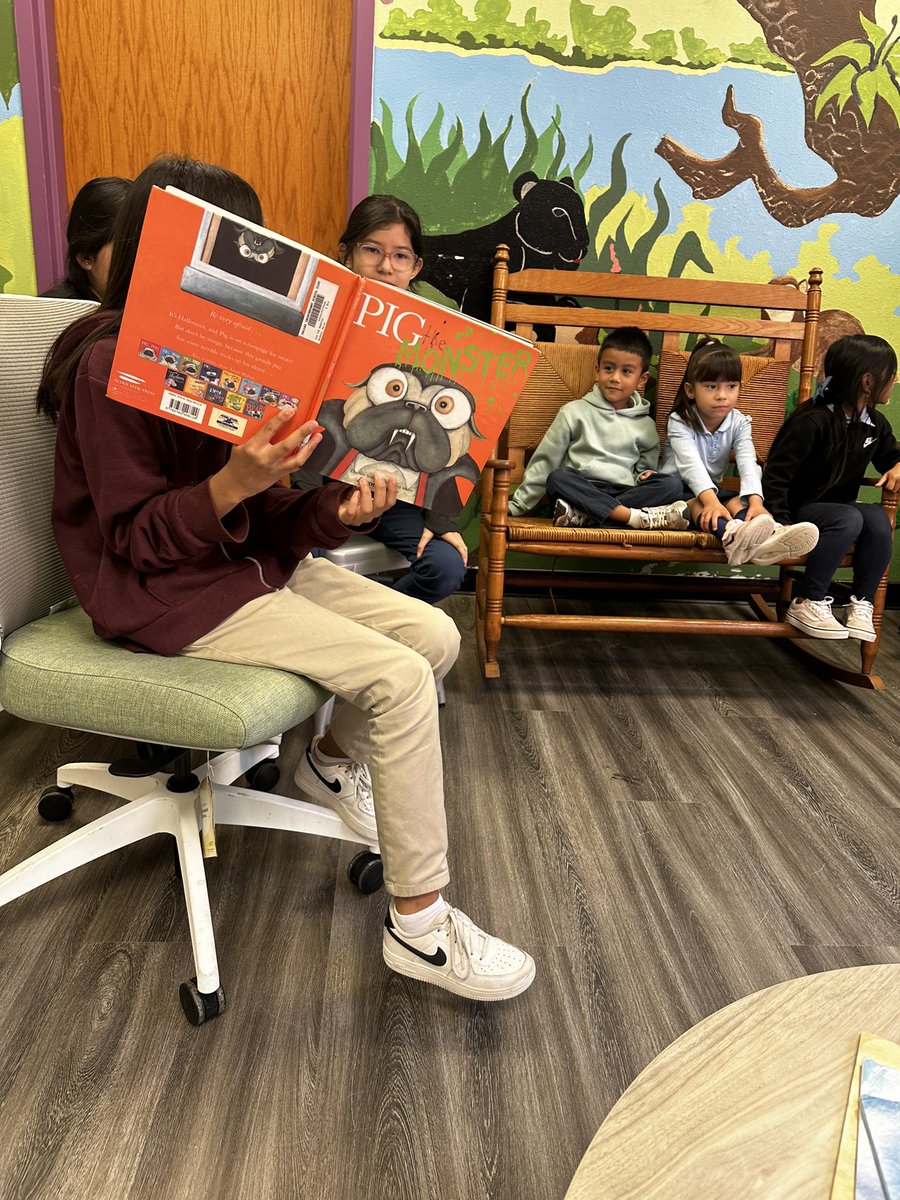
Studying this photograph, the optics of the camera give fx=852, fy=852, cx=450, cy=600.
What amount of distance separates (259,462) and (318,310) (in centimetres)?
19

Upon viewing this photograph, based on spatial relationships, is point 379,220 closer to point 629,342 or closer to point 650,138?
point 629,342

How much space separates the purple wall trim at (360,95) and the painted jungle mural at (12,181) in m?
0.87

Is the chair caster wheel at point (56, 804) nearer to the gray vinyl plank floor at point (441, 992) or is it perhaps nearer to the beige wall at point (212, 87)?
the gray vinyl plank floor at point (441, 992)

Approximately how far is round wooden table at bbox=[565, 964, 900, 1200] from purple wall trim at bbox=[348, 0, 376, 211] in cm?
232

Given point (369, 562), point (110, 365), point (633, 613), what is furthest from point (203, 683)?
point (633, 613)

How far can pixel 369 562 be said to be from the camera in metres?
1.81

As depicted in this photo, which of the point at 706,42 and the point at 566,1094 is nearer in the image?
the point at 566,1094

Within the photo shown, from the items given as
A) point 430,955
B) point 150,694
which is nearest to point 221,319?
point 150,694

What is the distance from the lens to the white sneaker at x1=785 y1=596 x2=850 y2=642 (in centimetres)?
213

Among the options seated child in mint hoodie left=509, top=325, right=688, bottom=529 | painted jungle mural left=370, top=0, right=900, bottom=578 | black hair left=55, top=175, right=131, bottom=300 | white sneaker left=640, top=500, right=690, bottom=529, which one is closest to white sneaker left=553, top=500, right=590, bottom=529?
seated child in mint hoodie left=509, top=325, right=688, bottom=529

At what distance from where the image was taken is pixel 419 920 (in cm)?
108

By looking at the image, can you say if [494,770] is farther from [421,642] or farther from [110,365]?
[110,365]

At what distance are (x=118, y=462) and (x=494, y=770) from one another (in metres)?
1.00

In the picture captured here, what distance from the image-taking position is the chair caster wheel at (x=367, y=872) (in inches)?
51.6
